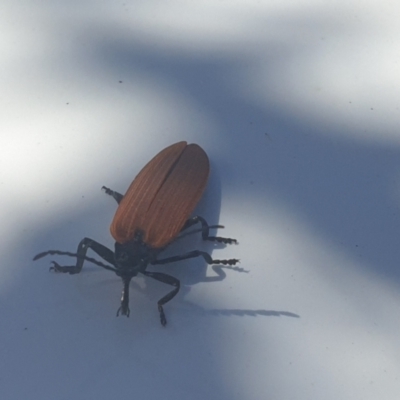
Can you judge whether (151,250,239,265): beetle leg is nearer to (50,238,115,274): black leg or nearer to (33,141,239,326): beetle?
(33,141,239,326): beetle

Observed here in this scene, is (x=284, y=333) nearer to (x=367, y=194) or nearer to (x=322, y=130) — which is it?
(x=367, y=194)

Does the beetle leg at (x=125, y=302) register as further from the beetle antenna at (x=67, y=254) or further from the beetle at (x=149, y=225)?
the beetle antenna at (x=67, y=254)

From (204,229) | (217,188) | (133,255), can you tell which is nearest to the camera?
(133,255)

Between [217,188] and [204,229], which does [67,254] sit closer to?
[204,229]

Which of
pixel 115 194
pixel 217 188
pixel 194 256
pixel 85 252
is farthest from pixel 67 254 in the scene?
pixel 217 188

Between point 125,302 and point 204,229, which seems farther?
point 204,229

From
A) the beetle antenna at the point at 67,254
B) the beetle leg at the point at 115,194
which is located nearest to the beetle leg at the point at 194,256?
the beetle antenna at the point at 67,254

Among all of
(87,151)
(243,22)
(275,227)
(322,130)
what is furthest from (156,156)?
(243,22)
